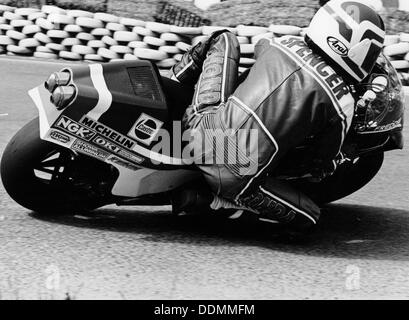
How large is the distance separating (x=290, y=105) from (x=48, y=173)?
131 centimetres

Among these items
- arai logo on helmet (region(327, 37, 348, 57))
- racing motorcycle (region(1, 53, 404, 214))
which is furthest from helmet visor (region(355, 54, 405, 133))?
arai logo on helmet (region(327, 37, 348, 57))

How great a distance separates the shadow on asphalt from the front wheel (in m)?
0.15

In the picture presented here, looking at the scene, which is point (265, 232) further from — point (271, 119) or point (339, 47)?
point (339, 47)

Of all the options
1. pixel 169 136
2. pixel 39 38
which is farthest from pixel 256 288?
pixel 39 38

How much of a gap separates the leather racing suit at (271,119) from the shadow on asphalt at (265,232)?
20cm

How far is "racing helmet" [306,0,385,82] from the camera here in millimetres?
4285

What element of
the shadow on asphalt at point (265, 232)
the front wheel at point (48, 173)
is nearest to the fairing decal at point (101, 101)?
the front wheel at point (48, 173)

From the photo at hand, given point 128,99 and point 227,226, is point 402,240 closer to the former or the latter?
point 227,226

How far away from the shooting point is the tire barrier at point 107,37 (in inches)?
432

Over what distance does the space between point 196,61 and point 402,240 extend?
1.53 meters

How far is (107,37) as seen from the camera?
12.1m

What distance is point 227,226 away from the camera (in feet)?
16.5

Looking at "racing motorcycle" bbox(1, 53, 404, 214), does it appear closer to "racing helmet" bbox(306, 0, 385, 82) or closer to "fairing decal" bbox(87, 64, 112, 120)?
"fairing decal" bbox(87, 64, 112, 120)

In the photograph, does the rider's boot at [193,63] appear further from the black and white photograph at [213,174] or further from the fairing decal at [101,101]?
the fairing decal at [101,101]
